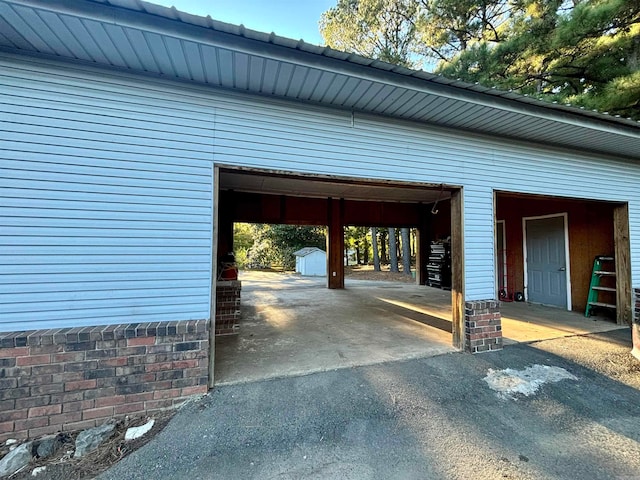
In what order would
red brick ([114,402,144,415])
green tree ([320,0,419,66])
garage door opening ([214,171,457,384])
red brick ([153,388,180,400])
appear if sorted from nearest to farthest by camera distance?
red brick ([114,402,144,415]), red brick ([153,388,180,400]), garage door opening ([214,171,457,384]), green tree ([320,0,419,66])

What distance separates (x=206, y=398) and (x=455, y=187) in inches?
145

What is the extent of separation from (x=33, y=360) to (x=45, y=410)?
0.41m

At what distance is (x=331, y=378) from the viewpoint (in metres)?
2.95

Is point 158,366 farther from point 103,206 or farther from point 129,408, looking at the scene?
point 103,206

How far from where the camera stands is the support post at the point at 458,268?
3684 millimetres

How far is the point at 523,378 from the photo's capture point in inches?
119

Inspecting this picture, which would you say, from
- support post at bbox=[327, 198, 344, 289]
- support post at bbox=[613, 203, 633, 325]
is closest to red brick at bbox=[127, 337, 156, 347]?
support post at bbox=[613, 203, 633, 325]

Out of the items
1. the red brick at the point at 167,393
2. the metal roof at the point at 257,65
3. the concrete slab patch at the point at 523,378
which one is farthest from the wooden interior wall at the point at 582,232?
the red brick at the point at 167,393

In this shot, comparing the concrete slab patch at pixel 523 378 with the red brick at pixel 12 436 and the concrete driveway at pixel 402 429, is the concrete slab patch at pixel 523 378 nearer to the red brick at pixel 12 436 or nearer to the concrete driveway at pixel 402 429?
the concrete driveway at pixel 402 429

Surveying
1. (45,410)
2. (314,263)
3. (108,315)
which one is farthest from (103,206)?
(314,263)

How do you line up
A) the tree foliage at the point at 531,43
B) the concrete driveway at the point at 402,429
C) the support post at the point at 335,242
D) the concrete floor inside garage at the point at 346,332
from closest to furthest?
1. the concrete driveway at the point at 402,429
2. the concrete floor inside garage at the point at 346,332
3. the tree foliage at the point at 531,43
4. the support post at the point at 335,242

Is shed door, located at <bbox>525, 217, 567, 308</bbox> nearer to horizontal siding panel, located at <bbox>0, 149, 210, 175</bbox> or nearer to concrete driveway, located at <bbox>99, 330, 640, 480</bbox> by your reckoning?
concrete driveway, located at <bbox>99, 330, 640, 480</bbox>

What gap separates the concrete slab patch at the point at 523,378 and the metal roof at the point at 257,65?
2919 millimetres

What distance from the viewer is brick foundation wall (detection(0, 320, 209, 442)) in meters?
2.19
